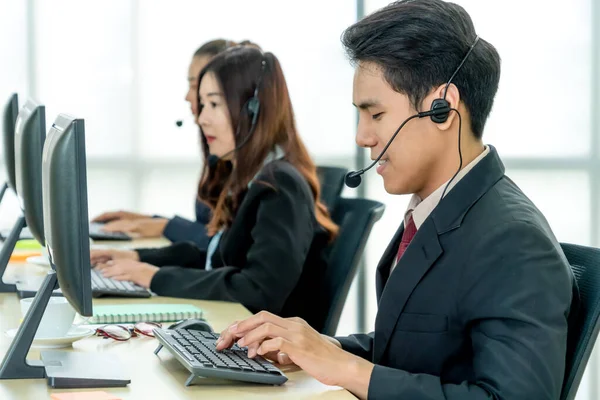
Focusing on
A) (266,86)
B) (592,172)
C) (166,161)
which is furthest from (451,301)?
(166,161)

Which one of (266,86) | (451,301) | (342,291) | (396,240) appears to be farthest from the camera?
(266,86)

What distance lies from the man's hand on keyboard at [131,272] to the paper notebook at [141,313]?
0.24m

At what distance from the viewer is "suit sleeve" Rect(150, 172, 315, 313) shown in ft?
6.93

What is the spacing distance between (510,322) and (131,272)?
1.15m

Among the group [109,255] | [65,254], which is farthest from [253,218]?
[65,254]

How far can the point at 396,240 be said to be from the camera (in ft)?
5.23

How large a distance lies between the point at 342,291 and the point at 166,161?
1960 mm

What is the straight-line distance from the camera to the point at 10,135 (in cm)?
233

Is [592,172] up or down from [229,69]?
down

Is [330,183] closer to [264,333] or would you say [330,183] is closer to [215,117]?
[215,117]

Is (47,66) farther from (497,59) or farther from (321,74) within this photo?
(497,59)

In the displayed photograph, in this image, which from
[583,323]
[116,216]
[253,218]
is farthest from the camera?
[116,216]

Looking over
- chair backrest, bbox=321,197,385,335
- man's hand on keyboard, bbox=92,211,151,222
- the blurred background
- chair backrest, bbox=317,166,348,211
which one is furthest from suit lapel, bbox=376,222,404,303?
the blurred background

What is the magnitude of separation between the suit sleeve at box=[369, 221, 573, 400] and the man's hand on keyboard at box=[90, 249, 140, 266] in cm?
119
